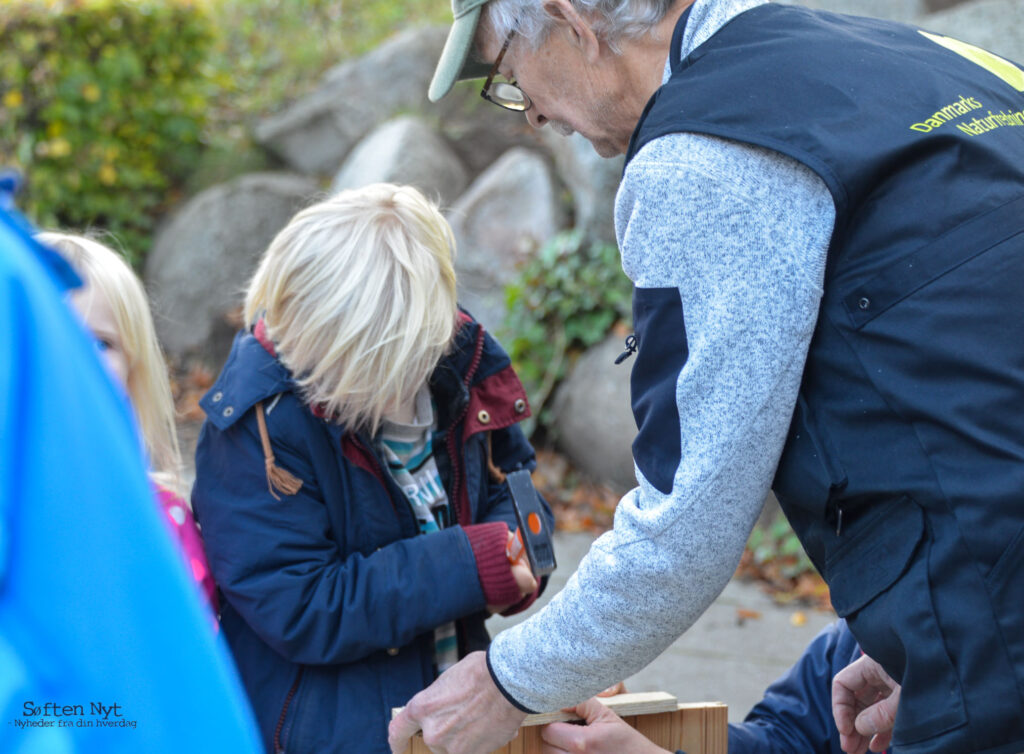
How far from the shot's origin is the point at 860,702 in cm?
187

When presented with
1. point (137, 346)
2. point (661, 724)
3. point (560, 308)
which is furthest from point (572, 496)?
point (661, 724)

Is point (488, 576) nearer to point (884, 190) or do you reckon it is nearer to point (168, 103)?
point (884, 190)

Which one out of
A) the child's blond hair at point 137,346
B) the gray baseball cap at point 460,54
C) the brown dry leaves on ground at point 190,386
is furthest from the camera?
the brown dry leaves on ground at point 190,386

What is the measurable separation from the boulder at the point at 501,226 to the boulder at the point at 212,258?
1.29 m

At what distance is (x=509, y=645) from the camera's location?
1.61 metres

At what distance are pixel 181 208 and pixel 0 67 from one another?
4.74 feet

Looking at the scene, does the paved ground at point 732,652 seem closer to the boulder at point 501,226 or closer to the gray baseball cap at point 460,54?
the boulder at point 501,226

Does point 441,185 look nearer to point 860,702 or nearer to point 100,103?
point 100,103

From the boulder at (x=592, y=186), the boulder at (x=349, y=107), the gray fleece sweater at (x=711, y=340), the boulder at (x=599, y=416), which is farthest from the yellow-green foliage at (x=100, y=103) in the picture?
the gray fleece sweater at (x=711, y=340)

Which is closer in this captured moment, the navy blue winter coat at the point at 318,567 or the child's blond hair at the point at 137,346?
the navy blue winter coat at the point at 318,567

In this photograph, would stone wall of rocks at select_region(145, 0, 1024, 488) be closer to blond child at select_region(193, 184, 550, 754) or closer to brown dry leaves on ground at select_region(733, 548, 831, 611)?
brown dry leaves on ground at select_region(733, 548, 831, 611)

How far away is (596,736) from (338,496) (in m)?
0.68

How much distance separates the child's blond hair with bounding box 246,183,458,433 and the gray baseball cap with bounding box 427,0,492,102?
0.35 meters

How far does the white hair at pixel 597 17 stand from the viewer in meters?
1.54
